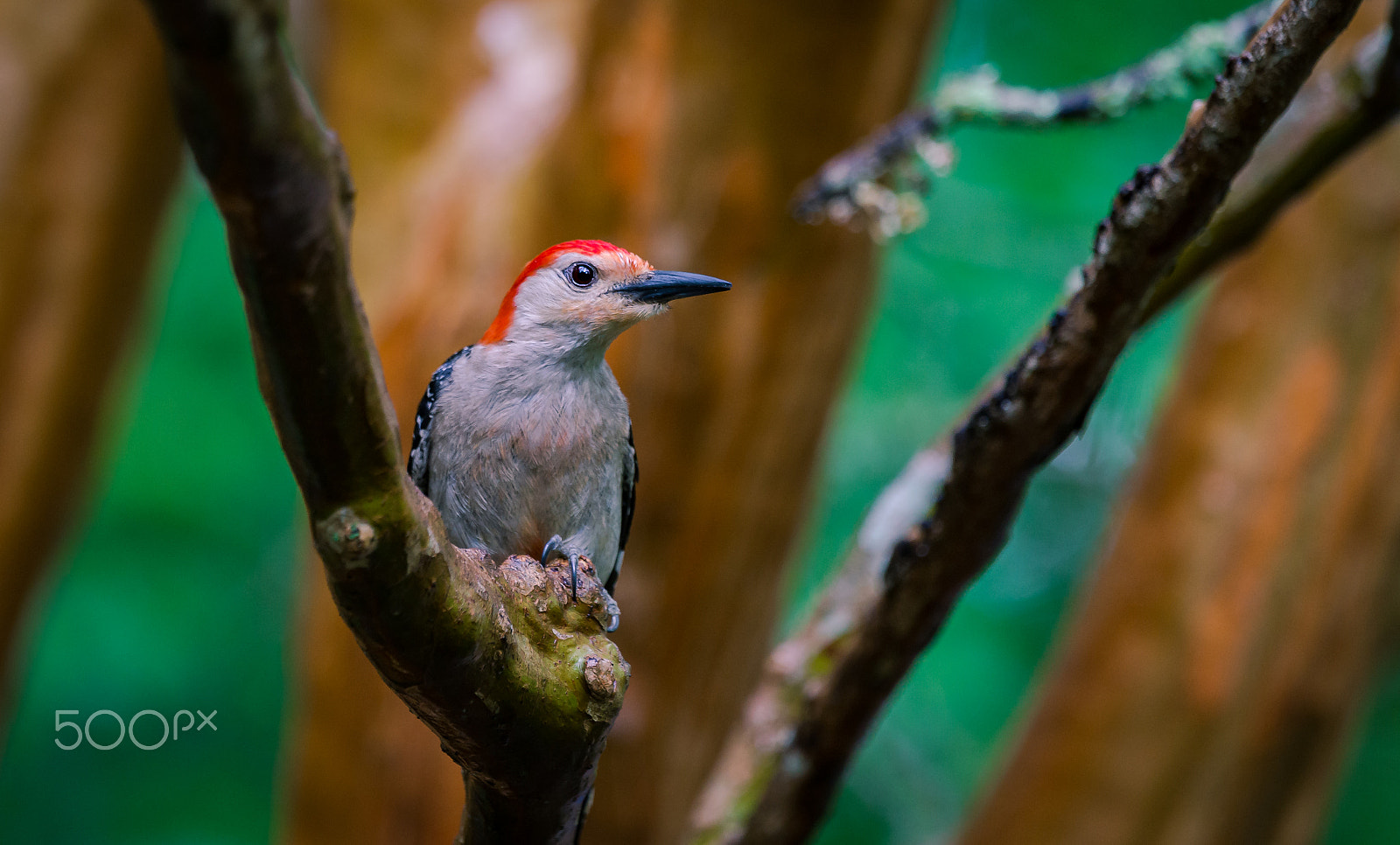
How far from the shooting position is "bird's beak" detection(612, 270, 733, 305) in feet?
4.32

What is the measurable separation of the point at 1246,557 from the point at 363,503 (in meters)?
3.50

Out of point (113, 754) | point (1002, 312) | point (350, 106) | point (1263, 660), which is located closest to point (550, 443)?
point (350, 106)

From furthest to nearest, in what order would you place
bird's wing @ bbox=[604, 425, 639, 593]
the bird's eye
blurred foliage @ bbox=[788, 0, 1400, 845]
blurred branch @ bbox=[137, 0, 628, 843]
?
blurred foliage @ bbox=[788, 0, 1400, 845] → bird's wing @ bbox=[604, 425, 639, 593] → the bird's eye → blurred branch @ bbox=[137, 0, 628, 843]

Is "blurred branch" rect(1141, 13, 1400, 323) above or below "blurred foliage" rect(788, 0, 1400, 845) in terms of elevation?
below

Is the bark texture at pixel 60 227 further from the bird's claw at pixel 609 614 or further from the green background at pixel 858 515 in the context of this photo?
the bird's claw at pixel 609 614

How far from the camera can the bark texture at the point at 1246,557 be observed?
11.4ft

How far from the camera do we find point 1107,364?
4.96 feet

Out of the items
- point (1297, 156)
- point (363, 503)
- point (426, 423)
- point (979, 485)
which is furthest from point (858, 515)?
point (363, 503)

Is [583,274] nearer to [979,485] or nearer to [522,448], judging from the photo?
[522,448]

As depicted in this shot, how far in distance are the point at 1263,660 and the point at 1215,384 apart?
3.35ft

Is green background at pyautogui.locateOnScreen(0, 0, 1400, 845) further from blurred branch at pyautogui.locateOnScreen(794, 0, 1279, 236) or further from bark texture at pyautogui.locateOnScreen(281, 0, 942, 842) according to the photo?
blurred branch at pyautogui.locateOnScreen(794, 0, 1279, 236)

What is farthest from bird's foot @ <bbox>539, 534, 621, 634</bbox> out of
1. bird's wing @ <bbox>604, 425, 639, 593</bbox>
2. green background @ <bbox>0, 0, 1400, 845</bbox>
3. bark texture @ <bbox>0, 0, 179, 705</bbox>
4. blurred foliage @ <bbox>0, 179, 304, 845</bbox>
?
blurred foliage @ <bbox>0, 179, 304, 845</bbox>

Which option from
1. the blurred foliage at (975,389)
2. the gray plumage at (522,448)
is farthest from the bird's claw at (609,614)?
the blurred foliage at (975,389)

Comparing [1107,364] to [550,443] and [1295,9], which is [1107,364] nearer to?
[1295,9]
